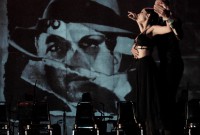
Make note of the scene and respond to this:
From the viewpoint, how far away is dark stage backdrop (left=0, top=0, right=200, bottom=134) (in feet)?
31.6

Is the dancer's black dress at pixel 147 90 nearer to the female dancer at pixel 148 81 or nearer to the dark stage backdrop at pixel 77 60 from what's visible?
the female dancer at pixel 148 81

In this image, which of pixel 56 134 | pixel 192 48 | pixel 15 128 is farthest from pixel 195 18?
pixel 15 128

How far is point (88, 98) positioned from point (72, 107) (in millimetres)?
488

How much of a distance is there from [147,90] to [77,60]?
441 centimetres

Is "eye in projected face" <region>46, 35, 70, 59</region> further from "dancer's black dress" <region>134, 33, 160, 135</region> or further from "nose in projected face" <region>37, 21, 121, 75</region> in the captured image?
"dancer's black dress" <region>134, 33, 160, 135</region>

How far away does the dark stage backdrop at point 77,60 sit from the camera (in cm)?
962

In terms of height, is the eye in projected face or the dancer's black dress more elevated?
the eye in projected face

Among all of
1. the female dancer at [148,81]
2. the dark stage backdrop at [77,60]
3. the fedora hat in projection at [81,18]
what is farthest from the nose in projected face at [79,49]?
the female dancer at [148,81]

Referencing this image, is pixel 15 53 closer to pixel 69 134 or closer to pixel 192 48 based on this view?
pixel 69 134

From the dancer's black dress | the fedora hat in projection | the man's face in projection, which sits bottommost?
the dancer's black dress

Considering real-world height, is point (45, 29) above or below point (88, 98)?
above

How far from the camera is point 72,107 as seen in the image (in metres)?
9.62

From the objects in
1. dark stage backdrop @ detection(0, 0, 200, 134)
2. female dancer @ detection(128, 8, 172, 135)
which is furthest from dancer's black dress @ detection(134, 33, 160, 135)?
dark stage backdrop @ detection(0, 0, 200, 134)

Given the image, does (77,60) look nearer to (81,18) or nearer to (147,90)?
(81,18)
